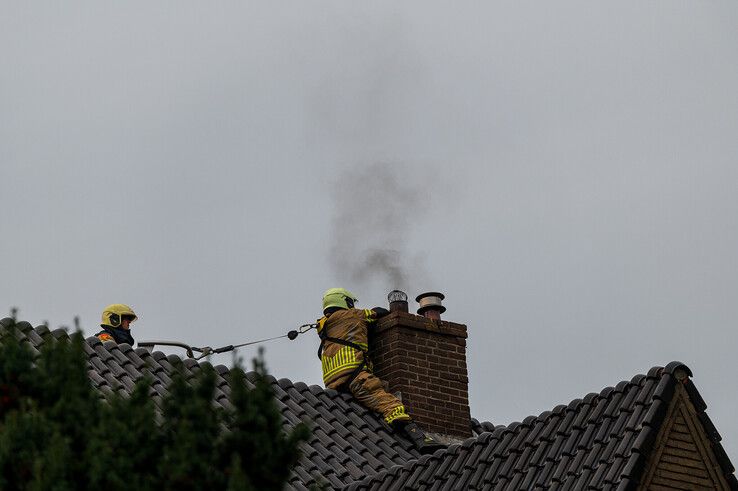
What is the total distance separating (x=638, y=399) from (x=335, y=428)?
443cm

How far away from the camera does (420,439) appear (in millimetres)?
17797

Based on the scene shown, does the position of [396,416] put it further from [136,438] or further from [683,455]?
[136,438]

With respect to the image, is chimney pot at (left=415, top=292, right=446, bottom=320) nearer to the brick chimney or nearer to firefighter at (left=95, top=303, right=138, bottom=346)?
the brick chimney

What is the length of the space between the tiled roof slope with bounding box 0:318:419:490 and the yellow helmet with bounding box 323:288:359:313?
1107 millimetres

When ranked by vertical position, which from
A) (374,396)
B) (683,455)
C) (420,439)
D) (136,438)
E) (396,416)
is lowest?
(136,438)

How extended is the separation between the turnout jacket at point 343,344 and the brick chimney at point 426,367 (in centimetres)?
25

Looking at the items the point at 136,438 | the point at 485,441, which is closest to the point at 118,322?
the point at 485,441

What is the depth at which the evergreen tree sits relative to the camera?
8695 millimetres

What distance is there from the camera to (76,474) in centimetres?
877

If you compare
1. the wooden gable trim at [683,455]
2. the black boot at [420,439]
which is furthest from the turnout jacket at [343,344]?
the wooden gable trim at [683,455]

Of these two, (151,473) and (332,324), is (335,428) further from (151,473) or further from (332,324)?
(151,473)

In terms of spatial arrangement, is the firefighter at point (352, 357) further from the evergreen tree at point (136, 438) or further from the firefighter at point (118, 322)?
the evergreen tree at point (136, 438)

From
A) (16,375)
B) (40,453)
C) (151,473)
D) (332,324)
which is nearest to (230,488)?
(151,473)

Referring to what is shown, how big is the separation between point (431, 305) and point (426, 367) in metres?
0.88
